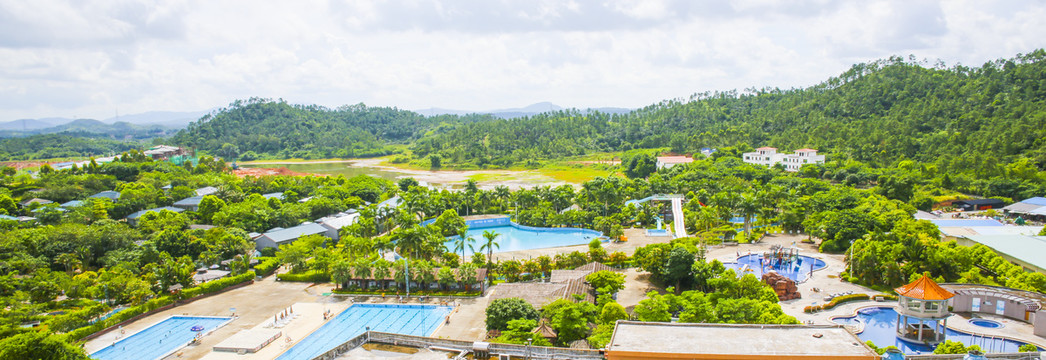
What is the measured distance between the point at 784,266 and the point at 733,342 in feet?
74.3

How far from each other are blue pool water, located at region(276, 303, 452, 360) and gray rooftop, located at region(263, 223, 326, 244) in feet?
48.5

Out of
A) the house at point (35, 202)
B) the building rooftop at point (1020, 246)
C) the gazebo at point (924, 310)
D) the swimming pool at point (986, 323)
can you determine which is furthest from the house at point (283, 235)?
the building rooftop at point (1020, 246)

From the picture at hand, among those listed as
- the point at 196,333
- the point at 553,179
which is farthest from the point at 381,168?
the point at 196,333

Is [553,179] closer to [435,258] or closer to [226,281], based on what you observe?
[435,258]

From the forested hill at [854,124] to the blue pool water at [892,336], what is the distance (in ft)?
151

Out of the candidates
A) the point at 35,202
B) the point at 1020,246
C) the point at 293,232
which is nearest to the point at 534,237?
the point at 293,232

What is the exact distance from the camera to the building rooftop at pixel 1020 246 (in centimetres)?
2892

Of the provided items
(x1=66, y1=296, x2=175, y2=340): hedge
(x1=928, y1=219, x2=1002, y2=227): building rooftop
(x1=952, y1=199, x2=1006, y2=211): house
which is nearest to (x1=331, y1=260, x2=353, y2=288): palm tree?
(x1=66, y1=296, x2=175, y2=340): hedge

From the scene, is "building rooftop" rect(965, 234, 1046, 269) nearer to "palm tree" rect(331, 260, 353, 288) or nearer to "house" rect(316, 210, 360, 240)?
"palm tree" rect(331, 260, 353, 288)

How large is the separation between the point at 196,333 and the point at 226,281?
733 centimetres

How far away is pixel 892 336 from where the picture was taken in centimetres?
2394

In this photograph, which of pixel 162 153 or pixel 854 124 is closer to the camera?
pixel 854 124

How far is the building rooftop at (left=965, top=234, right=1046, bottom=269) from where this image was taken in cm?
2892

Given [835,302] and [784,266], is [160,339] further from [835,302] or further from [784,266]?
[784,266]
